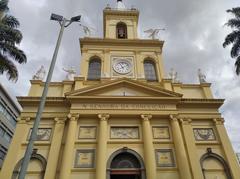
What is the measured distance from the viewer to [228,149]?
614 inches

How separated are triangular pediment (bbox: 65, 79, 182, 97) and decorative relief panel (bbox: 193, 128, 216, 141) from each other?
3.19 meters

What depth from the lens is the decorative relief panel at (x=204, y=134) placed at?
16328 mm

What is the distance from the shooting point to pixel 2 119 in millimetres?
30328

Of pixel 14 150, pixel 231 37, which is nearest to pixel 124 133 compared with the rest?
pixel 14 150

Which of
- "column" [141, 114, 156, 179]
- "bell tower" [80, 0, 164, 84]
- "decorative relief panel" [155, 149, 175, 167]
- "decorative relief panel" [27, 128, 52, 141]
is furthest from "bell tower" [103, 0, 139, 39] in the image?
"decorative relief panel" [155, 149, 175, 167]

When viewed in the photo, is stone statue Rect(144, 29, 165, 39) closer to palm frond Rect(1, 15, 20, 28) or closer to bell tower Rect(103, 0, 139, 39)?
bell tower Rect(103, 0, 139, 39)

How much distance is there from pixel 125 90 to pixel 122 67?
352cm

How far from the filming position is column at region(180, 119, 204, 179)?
1426 centimetres

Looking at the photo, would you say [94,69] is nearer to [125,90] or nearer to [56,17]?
[125,90]

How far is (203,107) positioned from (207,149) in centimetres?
363

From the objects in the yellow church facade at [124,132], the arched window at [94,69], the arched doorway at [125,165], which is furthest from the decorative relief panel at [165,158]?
the arched window at [94,69]

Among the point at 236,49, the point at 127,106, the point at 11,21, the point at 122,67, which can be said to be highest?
the point at 122,67

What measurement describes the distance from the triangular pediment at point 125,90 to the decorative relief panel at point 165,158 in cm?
450

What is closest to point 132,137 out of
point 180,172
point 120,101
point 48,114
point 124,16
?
point 120,101
